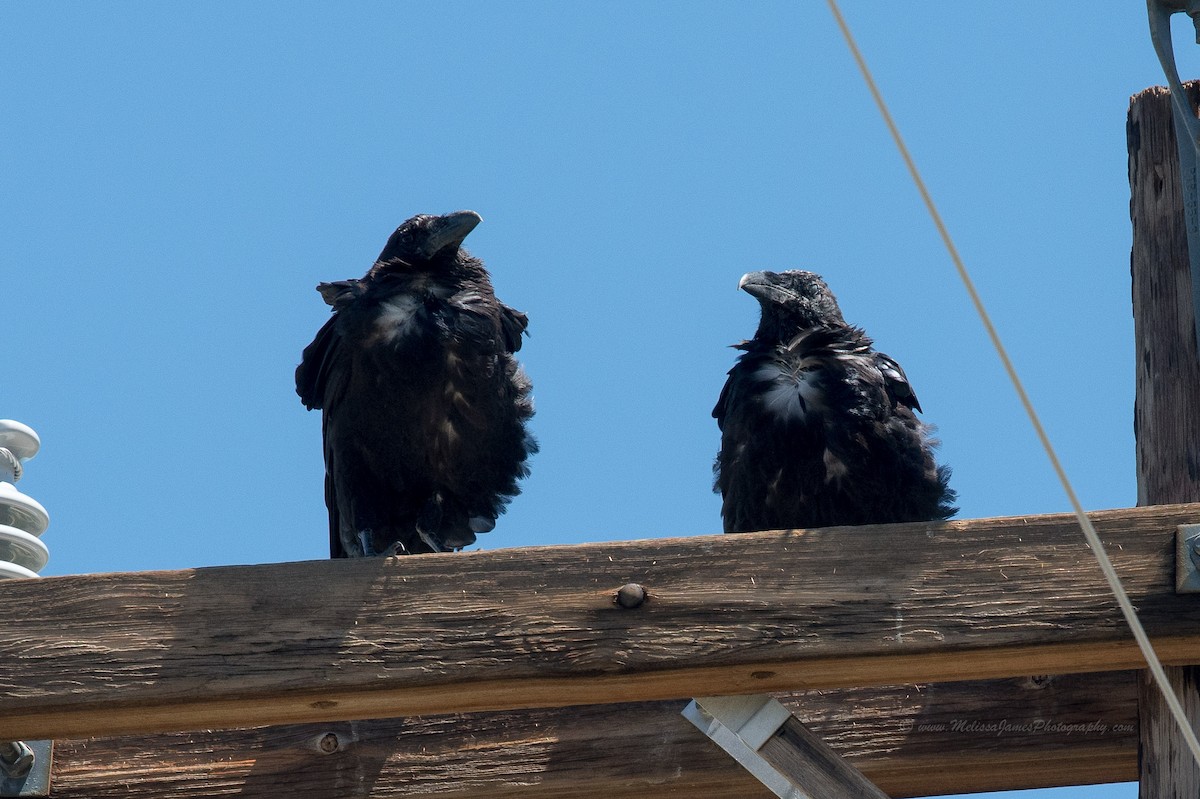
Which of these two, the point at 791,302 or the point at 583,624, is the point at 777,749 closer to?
the point at 583,624

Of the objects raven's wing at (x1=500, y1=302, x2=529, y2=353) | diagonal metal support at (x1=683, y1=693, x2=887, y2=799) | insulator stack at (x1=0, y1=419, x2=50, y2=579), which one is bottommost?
diagonal metal support at (x1=683, y1=693, x2=887, y2=799)

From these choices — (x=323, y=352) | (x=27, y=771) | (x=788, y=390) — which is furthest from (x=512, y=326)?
(x=27, y=771)

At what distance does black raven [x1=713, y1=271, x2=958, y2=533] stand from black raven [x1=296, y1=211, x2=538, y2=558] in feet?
2.19

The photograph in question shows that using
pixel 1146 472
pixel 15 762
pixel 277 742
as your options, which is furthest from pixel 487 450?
pixel 1146 472

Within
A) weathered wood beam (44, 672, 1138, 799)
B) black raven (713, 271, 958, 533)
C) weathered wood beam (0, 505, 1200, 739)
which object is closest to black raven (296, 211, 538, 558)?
black raven (713, 271, 958, 533)

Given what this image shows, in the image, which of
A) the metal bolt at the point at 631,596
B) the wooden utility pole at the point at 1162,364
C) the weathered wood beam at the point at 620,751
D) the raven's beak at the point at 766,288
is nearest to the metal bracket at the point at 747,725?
the metal bolt at the point at 631,596

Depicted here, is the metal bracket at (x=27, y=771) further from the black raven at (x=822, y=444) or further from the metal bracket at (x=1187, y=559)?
the metal bracket at (x=1187, y=559)

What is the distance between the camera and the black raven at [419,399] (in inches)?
181

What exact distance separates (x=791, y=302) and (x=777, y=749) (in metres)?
2.55

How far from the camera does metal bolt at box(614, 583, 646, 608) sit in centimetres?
288

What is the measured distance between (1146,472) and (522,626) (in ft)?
4.44

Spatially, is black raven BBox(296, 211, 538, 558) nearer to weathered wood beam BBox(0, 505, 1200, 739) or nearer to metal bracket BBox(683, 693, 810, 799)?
weathered wood beam BBox(0, 505, 1200, 739)

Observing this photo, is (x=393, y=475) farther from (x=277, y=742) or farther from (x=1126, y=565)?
(x=1126, y=565)

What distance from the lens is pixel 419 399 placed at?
4.58 metres
